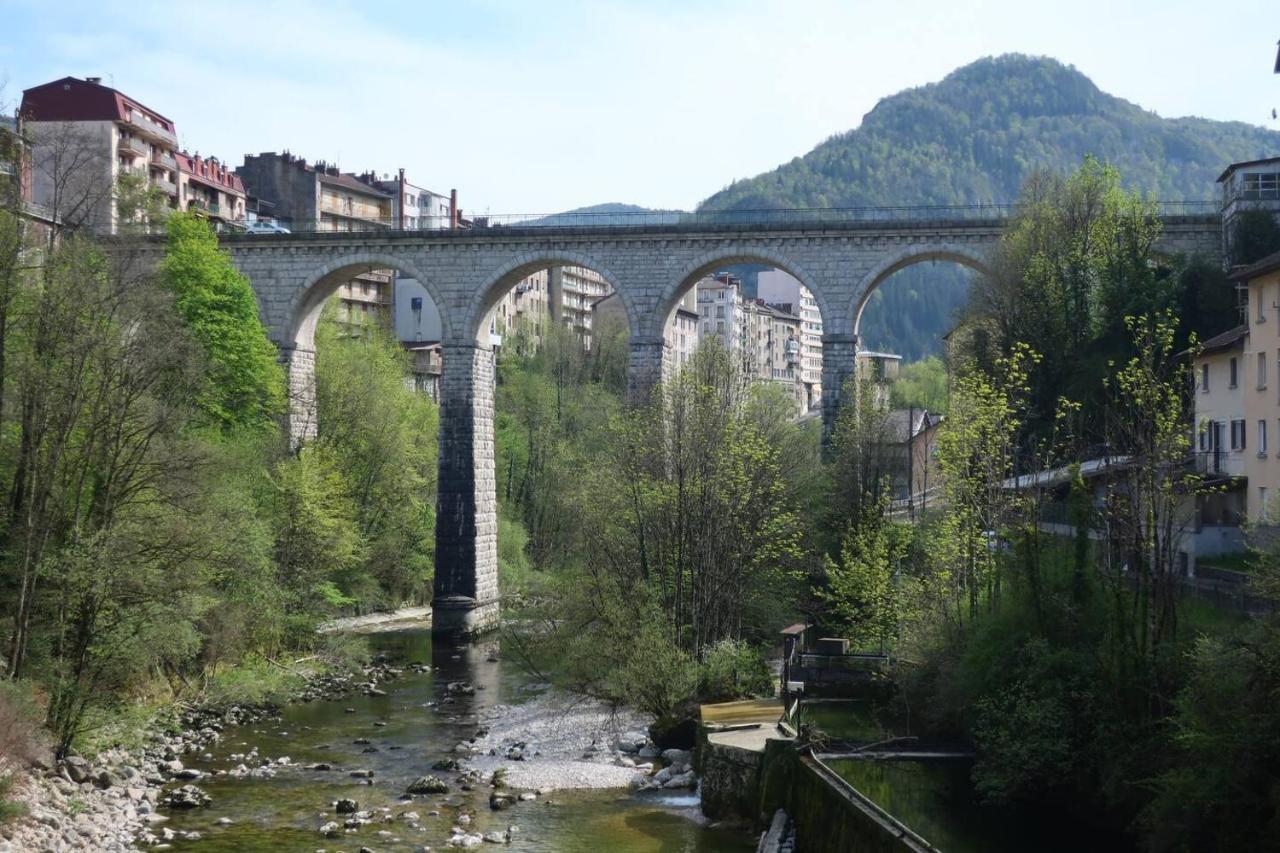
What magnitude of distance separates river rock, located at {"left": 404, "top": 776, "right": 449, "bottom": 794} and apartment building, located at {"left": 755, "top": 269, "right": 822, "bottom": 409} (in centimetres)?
10221

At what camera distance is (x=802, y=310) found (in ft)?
427

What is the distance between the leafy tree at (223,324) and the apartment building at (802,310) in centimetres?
8657

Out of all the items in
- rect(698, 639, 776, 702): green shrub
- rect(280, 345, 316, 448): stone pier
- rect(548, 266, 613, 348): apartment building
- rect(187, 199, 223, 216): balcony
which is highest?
rect(187, 199, 223, 216): balcony

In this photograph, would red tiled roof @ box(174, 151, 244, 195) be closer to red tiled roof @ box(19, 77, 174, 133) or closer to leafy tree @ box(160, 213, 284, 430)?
red tiled roof @ box(19, 77, 174, 133)

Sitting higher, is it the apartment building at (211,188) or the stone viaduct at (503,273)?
the apartment building at (211,188)

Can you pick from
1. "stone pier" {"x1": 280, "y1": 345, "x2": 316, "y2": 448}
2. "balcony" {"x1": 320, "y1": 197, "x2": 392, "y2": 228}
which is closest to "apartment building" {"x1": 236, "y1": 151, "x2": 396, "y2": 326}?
"balcony" {"x1": 320, "y1": 197, "x2": 392, "y2": 228}

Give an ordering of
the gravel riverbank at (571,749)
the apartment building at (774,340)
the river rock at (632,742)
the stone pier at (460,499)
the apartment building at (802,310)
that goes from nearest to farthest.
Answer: the gravel riverbank at (571,749) → the river rock at (632,742) → the stone pier at (460,499) → the apartment building at (774,340) → the apartment building at (802,310)

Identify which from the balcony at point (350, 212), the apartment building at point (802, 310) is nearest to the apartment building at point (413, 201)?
the balcony at point (350, 212)

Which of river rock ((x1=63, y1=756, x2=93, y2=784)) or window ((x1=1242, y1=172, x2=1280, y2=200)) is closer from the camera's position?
river rock ((x1=63, y1=756, x2=93, y2=784))

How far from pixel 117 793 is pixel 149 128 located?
48309 millimetres

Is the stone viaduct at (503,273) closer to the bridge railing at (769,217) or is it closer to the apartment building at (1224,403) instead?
the bridge railing at (769,217)

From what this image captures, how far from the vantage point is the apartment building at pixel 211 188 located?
224 feet

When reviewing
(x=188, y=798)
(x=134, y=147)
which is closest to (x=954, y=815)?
(x=188, y=798)

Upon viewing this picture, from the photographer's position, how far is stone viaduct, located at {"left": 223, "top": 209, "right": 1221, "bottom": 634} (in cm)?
4119
